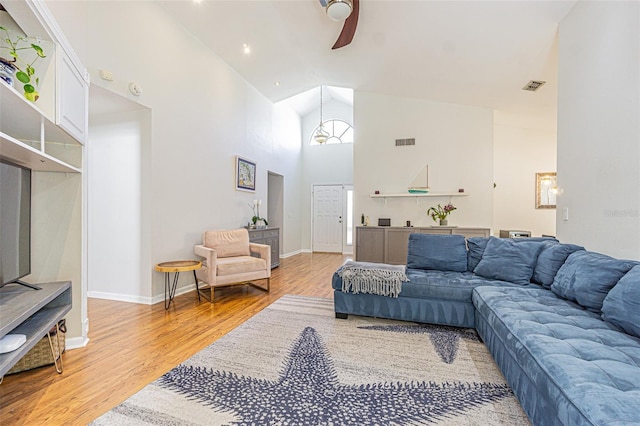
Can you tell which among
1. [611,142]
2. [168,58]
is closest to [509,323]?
[611,142]

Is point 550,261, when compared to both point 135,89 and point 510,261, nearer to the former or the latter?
point 510,261

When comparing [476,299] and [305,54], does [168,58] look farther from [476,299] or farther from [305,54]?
[476,299]

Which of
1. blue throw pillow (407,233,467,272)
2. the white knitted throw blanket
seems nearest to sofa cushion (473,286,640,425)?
the white knitted throw blanket

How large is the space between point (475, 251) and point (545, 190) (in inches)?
160

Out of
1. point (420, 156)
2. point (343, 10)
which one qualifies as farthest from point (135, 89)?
point (420, 156)

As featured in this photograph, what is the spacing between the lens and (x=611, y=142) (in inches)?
91.0

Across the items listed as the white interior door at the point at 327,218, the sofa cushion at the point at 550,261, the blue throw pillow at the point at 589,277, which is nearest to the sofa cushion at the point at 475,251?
the sofa cushion at the point at 550,261

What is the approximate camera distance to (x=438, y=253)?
3.17 meters

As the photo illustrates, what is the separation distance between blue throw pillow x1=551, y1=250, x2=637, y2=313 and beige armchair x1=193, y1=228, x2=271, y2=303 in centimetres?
316

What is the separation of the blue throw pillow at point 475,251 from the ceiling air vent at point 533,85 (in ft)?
8.38

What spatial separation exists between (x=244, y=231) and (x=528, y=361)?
3.77m

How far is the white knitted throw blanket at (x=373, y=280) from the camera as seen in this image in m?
2.78

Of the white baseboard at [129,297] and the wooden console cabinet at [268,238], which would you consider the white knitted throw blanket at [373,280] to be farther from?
the wooden console cabinet at [268,238]

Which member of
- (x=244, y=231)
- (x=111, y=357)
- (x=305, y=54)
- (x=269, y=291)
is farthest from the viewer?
(x=305, y=54)
